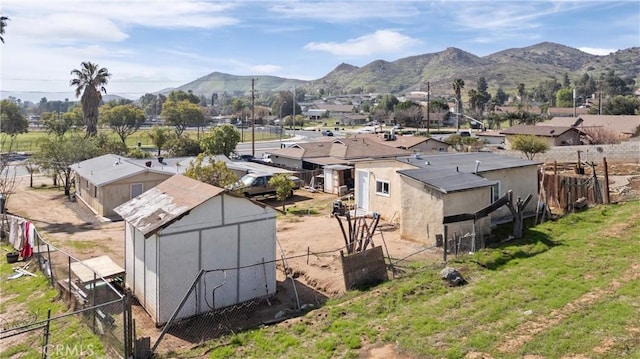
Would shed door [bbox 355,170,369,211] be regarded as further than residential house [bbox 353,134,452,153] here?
No

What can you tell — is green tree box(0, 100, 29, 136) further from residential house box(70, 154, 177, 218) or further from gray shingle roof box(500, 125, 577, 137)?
gray shingle roof box(500, 125, 577, 137)

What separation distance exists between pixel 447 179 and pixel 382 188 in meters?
5.13

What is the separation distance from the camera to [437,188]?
18422mm

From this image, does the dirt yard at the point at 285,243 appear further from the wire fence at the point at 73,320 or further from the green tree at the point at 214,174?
the green tree at the point at 214,174

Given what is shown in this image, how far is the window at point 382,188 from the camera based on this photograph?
23942 millimetres

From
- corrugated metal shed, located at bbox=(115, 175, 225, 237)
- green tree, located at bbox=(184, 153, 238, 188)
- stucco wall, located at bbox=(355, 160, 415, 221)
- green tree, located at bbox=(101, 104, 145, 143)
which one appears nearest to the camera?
corrugated metal shed, located at bbox=(115, 175, 225, 237)

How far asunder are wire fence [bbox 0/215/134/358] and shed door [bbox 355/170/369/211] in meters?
14.3

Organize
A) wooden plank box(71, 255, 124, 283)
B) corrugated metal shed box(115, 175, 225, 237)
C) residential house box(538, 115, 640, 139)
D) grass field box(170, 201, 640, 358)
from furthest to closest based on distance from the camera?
residential house box(538, 115, 640, 139)
wooden plank box(71, 255, 124, 283)
corrugated metal shed box(115, 175, 225, 237)
grass field box(170, 201, 640, 358)

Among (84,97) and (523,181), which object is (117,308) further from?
(84,97)

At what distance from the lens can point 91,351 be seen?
1055cm

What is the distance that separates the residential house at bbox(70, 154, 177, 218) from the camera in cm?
2761

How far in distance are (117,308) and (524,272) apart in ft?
36.6

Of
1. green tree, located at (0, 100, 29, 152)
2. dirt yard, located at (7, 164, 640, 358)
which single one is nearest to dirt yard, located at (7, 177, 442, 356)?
dirt yard, located at (7, 164, 640, 358)

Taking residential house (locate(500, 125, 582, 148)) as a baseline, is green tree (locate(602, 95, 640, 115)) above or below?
above
